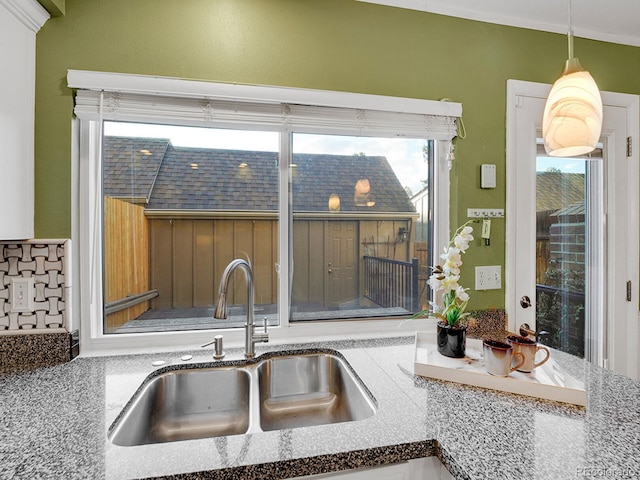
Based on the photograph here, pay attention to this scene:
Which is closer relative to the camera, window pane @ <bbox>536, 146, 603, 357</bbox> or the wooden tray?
the wooden tray

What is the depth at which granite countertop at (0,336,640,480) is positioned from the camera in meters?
0.72

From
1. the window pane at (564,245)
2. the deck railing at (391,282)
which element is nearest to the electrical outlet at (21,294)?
the deck railing at (391,282)

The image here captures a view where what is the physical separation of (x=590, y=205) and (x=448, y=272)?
1.22m

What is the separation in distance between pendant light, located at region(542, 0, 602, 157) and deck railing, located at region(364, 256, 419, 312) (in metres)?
0.82

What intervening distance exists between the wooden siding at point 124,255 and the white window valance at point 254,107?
386 mm

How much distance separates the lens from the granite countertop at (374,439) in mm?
719

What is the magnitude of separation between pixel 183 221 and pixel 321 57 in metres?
0.96

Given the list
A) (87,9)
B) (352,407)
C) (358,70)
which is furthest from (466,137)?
(87,9)

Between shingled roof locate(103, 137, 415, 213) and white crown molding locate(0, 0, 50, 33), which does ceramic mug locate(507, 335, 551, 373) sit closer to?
shingled roof locate(103, 137, 415, 213)

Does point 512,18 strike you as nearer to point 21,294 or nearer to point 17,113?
point 17,113

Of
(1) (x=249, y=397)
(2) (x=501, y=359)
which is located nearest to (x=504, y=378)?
(2) (x=501, y=359)

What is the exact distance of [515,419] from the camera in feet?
2.96

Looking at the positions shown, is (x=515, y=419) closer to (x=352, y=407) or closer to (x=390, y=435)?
(x=390, y=435)

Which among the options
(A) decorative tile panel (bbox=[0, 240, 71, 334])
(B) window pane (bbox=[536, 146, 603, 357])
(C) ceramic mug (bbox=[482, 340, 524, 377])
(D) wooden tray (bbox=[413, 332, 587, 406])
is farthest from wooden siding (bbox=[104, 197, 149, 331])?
(B) window pane (bbox=[536, 146, 603, 357])
